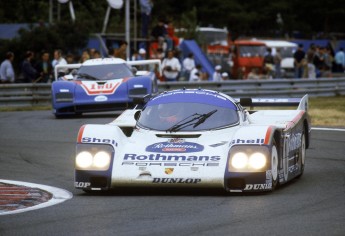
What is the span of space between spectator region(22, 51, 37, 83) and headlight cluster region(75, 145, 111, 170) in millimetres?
18392

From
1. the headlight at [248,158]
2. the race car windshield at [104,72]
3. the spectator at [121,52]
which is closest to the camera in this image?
the headlight at [248,158]

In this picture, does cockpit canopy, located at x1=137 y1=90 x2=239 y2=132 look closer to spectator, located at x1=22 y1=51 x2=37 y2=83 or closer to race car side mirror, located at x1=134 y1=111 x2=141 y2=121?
race car side mirror, located at x1=134 y1=111 x2=141 y2=121

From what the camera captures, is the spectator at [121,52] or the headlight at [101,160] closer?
the headlight at [101,160]

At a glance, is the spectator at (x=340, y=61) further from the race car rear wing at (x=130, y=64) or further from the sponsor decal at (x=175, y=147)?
the sponsor decal at (x=175, y=147)

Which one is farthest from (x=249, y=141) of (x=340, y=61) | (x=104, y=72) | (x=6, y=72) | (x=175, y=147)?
(x=340, y=61)

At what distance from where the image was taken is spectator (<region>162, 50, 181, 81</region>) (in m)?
30.5

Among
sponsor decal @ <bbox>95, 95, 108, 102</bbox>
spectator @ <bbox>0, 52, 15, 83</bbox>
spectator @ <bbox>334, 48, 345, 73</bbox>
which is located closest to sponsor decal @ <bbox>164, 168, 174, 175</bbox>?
sponsor decal @ <bbox>95, 95, 108, 102</bbox>

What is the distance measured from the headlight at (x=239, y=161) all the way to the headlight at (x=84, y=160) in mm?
1504

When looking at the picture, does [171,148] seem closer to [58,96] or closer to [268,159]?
[268,159]

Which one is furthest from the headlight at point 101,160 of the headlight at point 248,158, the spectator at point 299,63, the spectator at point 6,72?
the spectator at point 299,63

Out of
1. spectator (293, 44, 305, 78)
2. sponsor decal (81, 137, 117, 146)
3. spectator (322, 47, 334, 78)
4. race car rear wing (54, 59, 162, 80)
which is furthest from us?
spectator (322, 47, 334, 78)

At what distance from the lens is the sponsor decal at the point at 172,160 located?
36.1 ft

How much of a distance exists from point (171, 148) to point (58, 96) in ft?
42.6

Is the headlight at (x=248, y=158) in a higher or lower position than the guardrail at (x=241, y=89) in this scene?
higher
